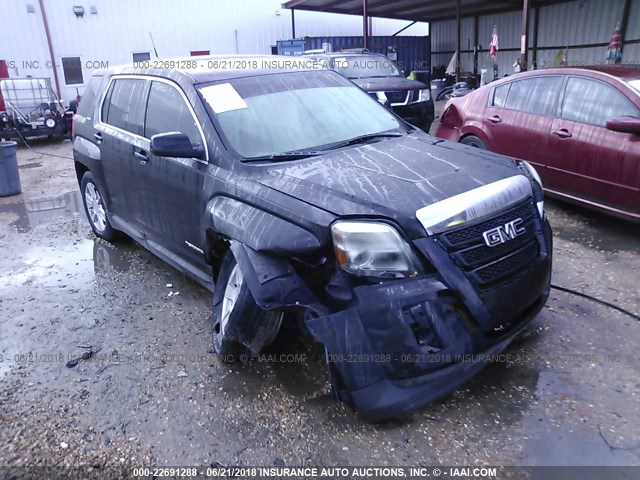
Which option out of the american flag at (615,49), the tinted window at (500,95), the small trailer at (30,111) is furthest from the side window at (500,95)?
the small trailer at (30,111)

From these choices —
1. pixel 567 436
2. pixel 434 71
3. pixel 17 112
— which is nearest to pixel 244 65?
pixel 567 436

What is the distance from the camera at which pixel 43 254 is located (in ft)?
17.8

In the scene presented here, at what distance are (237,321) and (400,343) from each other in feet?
3.16

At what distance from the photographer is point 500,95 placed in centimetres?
616

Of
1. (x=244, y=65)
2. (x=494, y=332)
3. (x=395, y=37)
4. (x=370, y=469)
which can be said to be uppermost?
(x=395, y=37)

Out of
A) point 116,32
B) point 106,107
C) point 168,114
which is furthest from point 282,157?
point 116,32

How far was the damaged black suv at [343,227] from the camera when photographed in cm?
239

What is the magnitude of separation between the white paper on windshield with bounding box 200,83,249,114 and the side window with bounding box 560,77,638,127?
3.50 metres

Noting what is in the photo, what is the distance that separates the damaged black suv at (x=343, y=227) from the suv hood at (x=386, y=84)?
603cm

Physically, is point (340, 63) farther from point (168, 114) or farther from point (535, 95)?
point (168, 114)

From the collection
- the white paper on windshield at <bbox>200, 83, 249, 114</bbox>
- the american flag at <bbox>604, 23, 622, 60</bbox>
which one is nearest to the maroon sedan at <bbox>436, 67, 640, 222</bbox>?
the white paper on windshield at <bbox>200, 83, 249, 114</bbox>

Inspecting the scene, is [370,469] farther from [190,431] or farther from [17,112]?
[17,112]

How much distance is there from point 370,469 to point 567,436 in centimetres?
99

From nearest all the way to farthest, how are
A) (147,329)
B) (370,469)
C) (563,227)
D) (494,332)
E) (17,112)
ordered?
(370,469), (494,332), (147,329), (563,227), (17,112)
